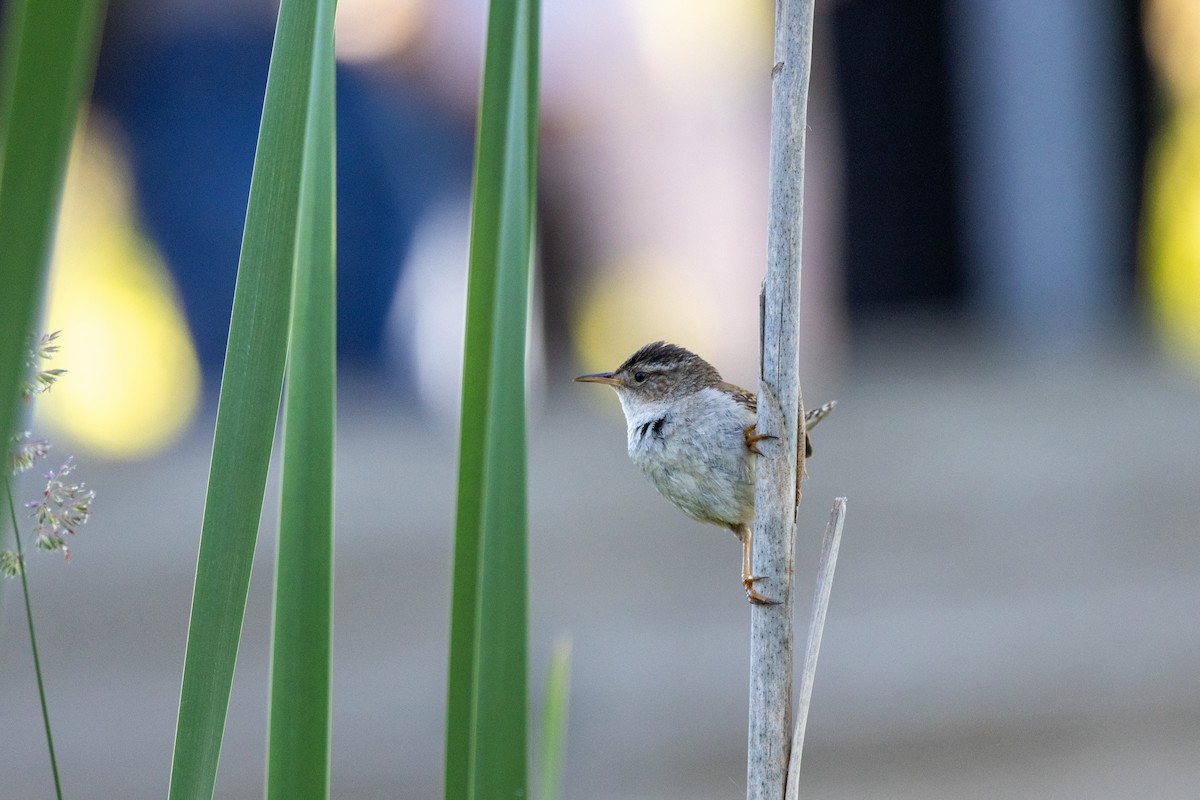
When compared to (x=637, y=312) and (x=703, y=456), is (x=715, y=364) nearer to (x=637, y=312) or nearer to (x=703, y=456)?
(x=637, y=312)

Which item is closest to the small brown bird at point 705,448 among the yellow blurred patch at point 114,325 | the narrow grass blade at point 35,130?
the narrow grass blade at point 35,130

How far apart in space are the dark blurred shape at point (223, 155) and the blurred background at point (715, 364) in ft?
0.05

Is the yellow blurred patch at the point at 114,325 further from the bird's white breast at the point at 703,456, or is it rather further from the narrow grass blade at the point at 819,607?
the narrow grass blade at the point at 819,607

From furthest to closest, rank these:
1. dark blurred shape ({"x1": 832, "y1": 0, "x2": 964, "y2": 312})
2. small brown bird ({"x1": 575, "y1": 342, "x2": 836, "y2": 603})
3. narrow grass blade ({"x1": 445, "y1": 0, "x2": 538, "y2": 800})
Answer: dark blurred shape ({"x1": 832, "y1": 0, "x2": 964, "y2": 312}) → small brown bird ({"x1": 575, "y1": 342, "x2": 836, "y2": 603}) → narrow grass blade ({"x1": 445, "y1": 0, "x2": 538, "y2": 800})

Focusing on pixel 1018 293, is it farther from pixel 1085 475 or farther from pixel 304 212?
pixel 304 212

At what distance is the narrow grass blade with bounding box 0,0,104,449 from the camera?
62 centimetres

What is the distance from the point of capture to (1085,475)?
499cm

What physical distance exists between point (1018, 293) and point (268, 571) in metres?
3.37

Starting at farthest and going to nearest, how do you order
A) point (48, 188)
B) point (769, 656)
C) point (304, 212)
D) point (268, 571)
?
1. point (268, 571)
2. point (769, 656)
3. point (304, 212)
4. point (48, 188)

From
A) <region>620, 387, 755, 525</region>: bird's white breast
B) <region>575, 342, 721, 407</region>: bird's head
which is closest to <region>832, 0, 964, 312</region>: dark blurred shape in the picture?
<region>575, 342, 721, 407</region>: bird's head

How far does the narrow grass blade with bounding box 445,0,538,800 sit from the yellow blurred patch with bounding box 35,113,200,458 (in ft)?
13.0

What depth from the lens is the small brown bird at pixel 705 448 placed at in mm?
1829

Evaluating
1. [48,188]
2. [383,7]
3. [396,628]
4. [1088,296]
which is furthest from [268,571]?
[48,188]

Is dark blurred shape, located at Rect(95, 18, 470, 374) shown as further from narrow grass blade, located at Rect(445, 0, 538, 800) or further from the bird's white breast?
narrow grass blade, located at Rect(445, 0, 538, 800)
